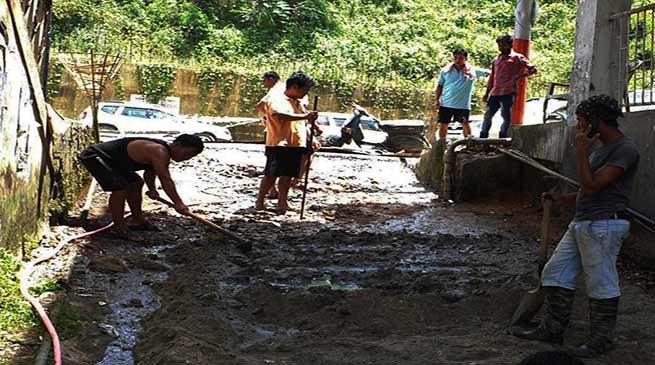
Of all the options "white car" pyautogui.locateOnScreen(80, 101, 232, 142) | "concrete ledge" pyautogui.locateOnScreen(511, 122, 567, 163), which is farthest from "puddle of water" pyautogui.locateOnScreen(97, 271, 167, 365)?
"white car" pyautogui.locateOnScreen(80, 101, 232, 142)

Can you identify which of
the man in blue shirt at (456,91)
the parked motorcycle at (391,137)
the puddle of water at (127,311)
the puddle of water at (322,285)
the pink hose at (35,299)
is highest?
the man in blue shirt at (456,91)

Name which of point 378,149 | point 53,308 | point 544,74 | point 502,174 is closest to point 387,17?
point 544,74

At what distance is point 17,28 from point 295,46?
26.2m

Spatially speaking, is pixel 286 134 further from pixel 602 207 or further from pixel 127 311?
pixel 602 207

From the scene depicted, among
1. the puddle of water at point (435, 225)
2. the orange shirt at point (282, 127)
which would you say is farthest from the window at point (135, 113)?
the puddle of water at point (435, 225)

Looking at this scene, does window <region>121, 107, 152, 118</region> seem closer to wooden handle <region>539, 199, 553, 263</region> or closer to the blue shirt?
the blue shirt

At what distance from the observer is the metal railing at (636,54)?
7031 millimetres

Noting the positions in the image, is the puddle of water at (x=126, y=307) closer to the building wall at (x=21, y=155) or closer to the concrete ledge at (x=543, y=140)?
the building wall at (x=21, y=155)

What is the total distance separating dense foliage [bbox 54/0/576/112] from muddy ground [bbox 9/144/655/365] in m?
20.3

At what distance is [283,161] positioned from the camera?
359 inches

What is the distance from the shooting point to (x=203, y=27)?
103 ft

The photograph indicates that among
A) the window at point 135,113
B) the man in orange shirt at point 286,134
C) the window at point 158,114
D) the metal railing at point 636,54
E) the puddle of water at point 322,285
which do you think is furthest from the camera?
the window at point 158,114

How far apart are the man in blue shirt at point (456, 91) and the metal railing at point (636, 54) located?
358cm

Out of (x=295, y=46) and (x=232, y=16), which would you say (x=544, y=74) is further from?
(x=232, y=16)
